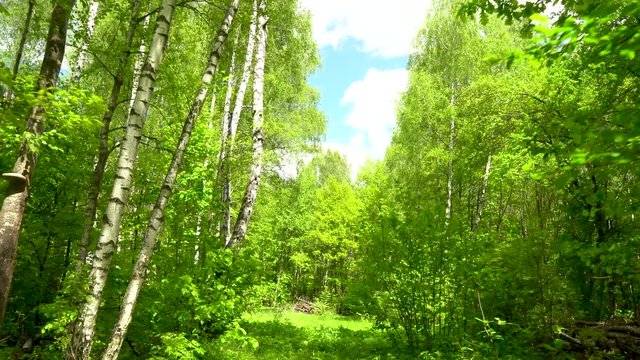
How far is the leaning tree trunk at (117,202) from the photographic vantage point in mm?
3945

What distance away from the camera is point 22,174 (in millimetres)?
4816

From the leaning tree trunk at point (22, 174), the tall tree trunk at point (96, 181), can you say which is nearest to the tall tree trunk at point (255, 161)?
the tall tree trunk at point (96, 181)

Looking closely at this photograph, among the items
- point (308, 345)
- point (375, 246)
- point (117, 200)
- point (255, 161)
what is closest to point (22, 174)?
point (117, 200)

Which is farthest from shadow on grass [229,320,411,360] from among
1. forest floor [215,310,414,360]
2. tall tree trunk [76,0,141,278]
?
tall tree trunk [76,0,141,278]

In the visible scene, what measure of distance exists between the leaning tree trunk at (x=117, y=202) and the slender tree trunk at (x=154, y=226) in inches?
9.8

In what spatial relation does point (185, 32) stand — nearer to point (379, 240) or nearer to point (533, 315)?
point (379, 240)

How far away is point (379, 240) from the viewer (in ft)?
25.2

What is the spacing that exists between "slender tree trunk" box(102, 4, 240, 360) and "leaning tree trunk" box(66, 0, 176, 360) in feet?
0.82

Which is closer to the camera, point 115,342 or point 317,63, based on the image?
point 115,342

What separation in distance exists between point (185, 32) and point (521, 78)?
38.0 ft

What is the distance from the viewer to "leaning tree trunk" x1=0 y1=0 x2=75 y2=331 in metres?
4.58

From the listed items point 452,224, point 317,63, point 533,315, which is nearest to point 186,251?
point 452,224

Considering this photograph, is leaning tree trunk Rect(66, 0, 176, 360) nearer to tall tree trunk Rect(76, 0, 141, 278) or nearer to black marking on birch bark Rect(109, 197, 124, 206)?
black marking on birch bark Rect(109, 197, 124, 206)

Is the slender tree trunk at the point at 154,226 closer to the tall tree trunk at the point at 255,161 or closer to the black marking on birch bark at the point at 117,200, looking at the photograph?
the black marking on birch bark at the point at 117,200
